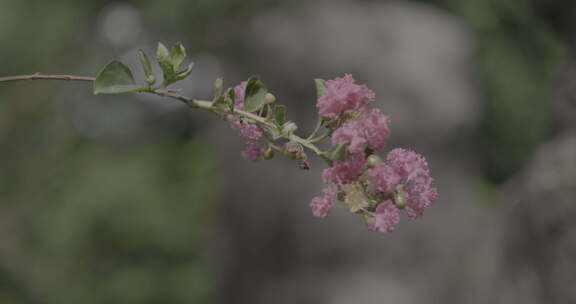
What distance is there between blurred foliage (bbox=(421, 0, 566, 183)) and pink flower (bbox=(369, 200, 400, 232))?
186 cm

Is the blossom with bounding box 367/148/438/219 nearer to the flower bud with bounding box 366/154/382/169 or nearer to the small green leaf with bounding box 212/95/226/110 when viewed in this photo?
the flower bud with bounding box 366/154/382/169

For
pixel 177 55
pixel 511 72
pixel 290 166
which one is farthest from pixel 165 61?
pixel 511 72

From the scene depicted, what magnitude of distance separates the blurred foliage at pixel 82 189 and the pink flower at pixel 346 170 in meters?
3.03

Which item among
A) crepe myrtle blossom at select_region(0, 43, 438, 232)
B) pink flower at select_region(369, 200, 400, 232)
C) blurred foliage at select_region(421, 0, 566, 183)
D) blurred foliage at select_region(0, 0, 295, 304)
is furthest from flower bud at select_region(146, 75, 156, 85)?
blurred foliage at select_region(0, 0, 295, 304)

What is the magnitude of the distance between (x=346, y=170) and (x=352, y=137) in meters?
0.03

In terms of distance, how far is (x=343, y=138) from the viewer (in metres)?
0.49

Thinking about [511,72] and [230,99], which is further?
[511,72]

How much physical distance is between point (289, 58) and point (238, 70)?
26 centimetres

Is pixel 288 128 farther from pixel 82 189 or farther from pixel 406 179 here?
pixel 82 189

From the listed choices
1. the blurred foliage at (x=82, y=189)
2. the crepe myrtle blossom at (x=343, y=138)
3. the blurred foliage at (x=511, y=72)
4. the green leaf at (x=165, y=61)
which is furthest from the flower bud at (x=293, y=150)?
the blurred foliage at (x=82, y=189)

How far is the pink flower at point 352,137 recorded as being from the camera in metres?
0.48

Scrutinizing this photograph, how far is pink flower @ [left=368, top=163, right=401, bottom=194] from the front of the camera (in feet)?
1.63

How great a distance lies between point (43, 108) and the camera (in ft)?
12.9

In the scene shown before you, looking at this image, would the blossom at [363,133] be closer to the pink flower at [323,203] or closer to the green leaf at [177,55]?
the pink flower at [323,203]
